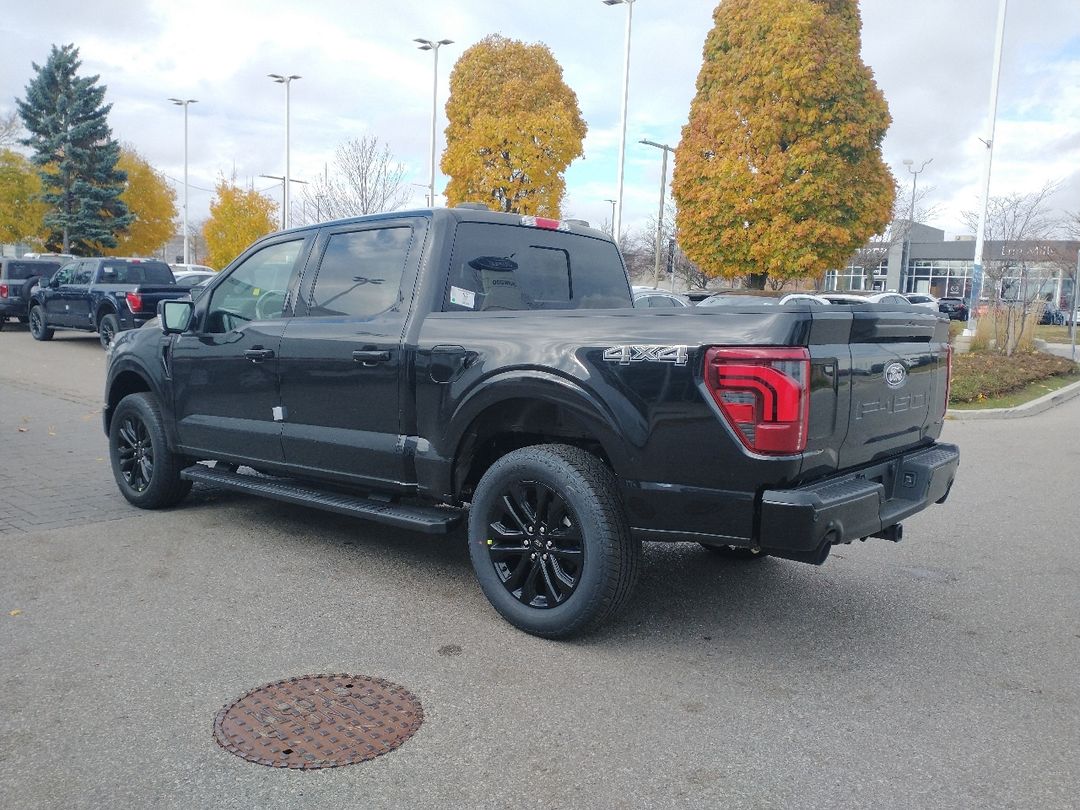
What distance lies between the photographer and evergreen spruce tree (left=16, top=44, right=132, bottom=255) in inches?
1601

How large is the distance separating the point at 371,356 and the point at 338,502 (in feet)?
2.70

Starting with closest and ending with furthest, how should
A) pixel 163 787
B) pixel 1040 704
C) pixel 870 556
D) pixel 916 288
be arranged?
pixel 163 787 < pixel 1040 704 < pixel 870 556 < pixel 916 288

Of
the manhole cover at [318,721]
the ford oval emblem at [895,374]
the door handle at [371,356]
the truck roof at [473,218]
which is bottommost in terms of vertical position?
the manhole cover at [318,721]

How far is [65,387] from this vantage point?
12820 millimetres

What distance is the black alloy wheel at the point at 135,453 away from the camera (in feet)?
20.3

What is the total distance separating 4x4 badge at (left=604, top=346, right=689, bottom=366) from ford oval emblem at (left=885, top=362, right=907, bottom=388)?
3.33 feet

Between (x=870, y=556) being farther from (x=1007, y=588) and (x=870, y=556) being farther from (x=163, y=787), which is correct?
(x=163, y=787)

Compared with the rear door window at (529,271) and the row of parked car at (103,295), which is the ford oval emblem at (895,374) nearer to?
the rear door window at (529,271)

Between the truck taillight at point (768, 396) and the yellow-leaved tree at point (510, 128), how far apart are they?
2978cm

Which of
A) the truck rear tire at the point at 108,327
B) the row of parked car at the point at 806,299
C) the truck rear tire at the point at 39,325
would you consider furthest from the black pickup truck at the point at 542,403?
the truck rear tire at the point at 39,325

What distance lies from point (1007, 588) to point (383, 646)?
3.36m

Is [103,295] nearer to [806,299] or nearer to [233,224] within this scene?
[806,299]

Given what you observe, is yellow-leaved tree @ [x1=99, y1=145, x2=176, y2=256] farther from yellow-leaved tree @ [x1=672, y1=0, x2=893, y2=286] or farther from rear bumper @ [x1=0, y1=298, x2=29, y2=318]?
yellow-leaved tree @ [x1=672, y1=0, x2=893, y2=286]

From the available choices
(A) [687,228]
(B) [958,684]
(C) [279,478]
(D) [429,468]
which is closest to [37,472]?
(C) [279,478]
